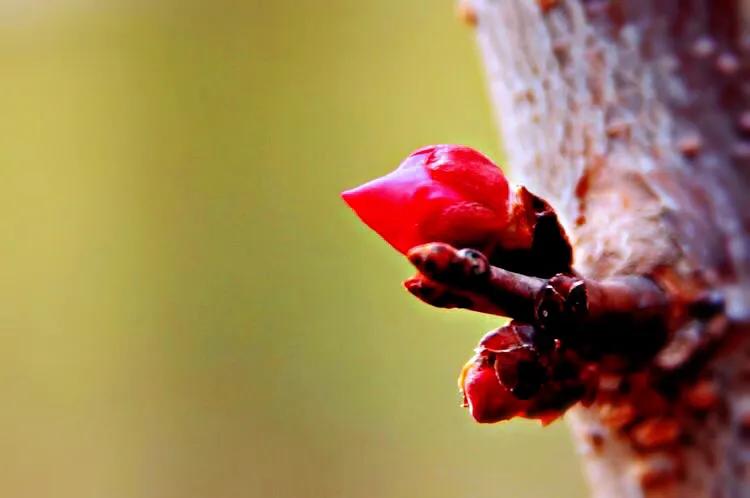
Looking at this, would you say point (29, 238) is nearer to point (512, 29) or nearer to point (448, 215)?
point (512, 29)

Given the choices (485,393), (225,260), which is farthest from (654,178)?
(225,260)

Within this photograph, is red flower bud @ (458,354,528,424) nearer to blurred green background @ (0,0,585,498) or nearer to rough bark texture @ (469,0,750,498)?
rough bark texture @ (469,0,750,498)

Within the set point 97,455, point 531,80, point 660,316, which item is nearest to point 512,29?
point 531,80

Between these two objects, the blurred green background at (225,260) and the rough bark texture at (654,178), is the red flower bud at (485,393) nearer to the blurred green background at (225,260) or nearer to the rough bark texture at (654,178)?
the rough bark texture at (654,178)

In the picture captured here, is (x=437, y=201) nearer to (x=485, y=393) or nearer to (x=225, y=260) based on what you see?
(x=485, y=393)

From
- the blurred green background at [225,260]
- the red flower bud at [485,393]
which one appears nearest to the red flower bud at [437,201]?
the red flower bud at [485,393]

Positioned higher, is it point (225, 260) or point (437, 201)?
point (437, 201)
